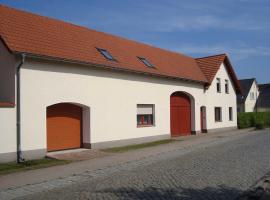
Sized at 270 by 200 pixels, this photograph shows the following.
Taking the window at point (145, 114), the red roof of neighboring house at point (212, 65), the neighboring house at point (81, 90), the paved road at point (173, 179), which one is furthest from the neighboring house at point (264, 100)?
the paved road at point (173, 179)

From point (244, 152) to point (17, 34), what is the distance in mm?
10235

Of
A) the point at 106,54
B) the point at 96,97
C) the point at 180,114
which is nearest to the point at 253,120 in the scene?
the point at 180,114

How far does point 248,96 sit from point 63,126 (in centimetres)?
4550

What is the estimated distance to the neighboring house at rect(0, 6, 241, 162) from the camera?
43.6ft

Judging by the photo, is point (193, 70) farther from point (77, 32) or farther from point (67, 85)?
point (67, 85)

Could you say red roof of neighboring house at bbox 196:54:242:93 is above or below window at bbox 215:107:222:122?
above

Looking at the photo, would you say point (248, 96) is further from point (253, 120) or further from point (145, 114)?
point (145, 114)

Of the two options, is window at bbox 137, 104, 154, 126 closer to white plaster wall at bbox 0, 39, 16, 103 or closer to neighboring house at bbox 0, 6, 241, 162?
neighboring house at bbox 0, 6, 241, 162

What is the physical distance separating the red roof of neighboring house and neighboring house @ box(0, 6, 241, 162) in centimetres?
303

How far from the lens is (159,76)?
68.4 feet

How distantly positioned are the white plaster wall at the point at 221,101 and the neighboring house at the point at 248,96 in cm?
2236

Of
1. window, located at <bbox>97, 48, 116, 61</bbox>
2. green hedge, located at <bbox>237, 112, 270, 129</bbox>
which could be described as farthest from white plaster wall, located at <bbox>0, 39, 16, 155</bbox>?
green hedge, located at <bbox>237, 112, 270, 129</bbox>

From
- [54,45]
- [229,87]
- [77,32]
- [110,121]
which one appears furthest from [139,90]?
[229,87]

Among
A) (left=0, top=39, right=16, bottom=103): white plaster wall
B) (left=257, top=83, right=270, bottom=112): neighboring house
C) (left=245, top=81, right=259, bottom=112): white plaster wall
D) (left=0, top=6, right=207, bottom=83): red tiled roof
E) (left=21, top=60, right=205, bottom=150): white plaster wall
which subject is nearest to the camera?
(left=0, top=39, right=16, bottom=103): white plaster wall
